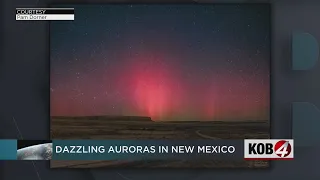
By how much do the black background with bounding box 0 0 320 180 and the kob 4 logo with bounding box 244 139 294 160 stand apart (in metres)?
0.04

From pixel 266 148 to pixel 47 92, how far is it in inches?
54.5

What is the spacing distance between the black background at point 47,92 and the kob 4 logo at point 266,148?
0.04 metres

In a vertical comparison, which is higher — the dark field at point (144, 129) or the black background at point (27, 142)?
the dark field at point (144, 129)

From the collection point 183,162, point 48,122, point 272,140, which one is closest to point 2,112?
point 48,122

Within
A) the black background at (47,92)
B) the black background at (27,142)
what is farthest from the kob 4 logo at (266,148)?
the black background at (27,142)

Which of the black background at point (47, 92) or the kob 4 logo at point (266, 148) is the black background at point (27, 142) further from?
the kob 4 logo at point (266, 148)

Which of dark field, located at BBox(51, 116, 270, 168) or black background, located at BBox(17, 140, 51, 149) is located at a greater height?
dark field, located at BBox(51, 116, 270, 168)

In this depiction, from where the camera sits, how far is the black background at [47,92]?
2.75 metres

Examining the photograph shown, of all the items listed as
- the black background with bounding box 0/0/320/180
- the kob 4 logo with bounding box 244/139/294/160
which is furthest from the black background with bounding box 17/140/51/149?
the kob 4 logo with bounding box 244/139/294/160

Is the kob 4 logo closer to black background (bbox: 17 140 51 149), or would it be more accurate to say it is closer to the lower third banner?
the lower third banner

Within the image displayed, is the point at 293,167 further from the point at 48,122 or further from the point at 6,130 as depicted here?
the point at 6,130

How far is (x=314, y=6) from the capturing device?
9.12ft

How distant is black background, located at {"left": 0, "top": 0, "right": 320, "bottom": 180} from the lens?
108 inches

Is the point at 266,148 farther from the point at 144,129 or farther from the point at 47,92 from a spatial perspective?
the point at 47,92
